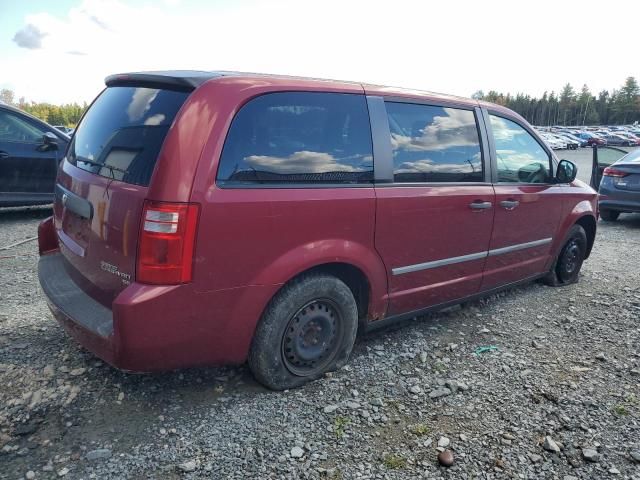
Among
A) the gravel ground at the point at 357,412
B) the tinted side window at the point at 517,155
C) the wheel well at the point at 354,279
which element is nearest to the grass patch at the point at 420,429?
the gravel ground at the point at 357,412

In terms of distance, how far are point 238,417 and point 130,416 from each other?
570mm

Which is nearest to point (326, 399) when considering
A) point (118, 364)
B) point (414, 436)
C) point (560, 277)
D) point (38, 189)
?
point (414, 436)

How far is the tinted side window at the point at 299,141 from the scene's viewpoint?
2.51m

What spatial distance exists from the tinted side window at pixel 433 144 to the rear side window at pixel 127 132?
1409mm

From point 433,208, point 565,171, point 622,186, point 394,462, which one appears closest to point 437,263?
point 433,208

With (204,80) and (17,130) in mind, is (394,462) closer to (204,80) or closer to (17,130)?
(204,80)

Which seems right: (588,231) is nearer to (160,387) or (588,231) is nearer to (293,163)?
(293,163)

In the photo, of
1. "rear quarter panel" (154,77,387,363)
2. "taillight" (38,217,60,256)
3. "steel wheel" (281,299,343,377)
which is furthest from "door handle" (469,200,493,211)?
"taillight" (38,217,60,256)

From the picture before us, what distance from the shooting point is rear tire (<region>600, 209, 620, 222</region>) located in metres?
9.08

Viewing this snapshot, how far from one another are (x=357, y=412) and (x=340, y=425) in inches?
6.3

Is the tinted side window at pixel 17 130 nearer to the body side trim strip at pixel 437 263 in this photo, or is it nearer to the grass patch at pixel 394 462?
the body side trim strip at pixel 437 263

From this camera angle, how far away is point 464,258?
146 inches

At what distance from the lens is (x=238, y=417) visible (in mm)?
2646

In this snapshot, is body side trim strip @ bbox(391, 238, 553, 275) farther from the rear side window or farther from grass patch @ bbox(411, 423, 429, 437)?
the rear side window
